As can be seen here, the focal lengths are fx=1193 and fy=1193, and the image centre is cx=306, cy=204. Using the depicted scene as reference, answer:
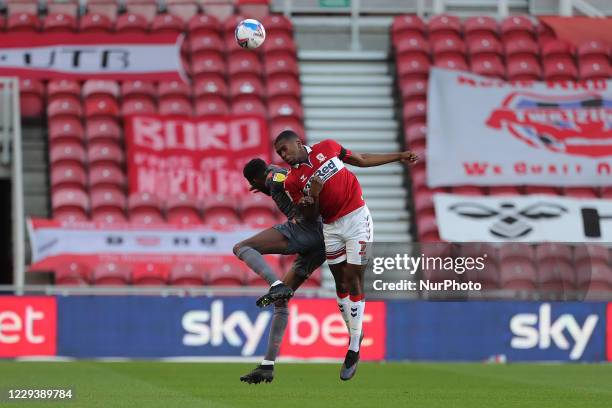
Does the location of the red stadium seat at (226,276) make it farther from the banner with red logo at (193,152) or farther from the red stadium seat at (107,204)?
the red stadium seat at (107,204)

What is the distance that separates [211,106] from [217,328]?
5042 millimetres

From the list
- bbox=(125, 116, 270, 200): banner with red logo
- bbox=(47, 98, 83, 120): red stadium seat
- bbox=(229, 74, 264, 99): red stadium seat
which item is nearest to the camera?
bbox=(125, 116, 270, 200): banner with red logo

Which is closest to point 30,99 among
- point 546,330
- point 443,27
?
point 443,27

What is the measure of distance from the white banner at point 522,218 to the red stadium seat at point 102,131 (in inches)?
186

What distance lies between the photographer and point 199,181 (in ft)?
55.5

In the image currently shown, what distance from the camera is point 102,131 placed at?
56.5ft

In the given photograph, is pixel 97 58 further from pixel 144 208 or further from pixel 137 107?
pixel 144 208

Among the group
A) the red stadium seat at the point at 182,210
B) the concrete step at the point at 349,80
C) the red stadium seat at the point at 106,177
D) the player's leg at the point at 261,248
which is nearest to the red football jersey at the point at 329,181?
the player's leg at the point at 261,248

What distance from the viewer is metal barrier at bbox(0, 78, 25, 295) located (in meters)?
15.1

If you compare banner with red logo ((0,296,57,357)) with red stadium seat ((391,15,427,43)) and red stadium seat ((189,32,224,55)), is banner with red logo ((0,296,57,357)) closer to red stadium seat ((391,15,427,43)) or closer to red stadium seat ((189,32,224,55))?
red stadium seat ((189,32,224,55))

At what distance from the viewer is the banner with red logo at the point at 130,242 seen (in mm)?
15438

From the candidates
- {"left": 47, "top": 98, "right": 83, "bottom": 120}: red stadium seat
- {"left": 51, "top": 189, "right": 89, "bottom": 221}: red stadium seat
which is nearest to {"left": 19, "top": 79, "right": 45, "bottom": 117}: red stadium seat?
{"left": 47, "top": 98, "right": 83, "bottom": 120}: red stadium seat

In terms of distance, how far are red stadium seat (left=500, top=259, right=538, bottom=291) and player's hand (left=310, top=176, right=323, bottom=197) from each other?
7.04 metres

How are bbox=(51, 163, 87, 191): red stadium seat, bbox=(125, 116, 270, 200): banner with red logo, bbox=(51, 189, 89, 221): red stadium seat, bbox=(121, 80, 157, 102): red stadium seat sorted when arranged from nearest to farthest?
bbox=(51, 189, 89, 221): red stadium seat, bbox=(51, 163, 87, 191): red stadium seat, bbox=(125, 116, 270, 200): banner with red logo, bbox=(121, 80, 157, 102): red stadium seat
